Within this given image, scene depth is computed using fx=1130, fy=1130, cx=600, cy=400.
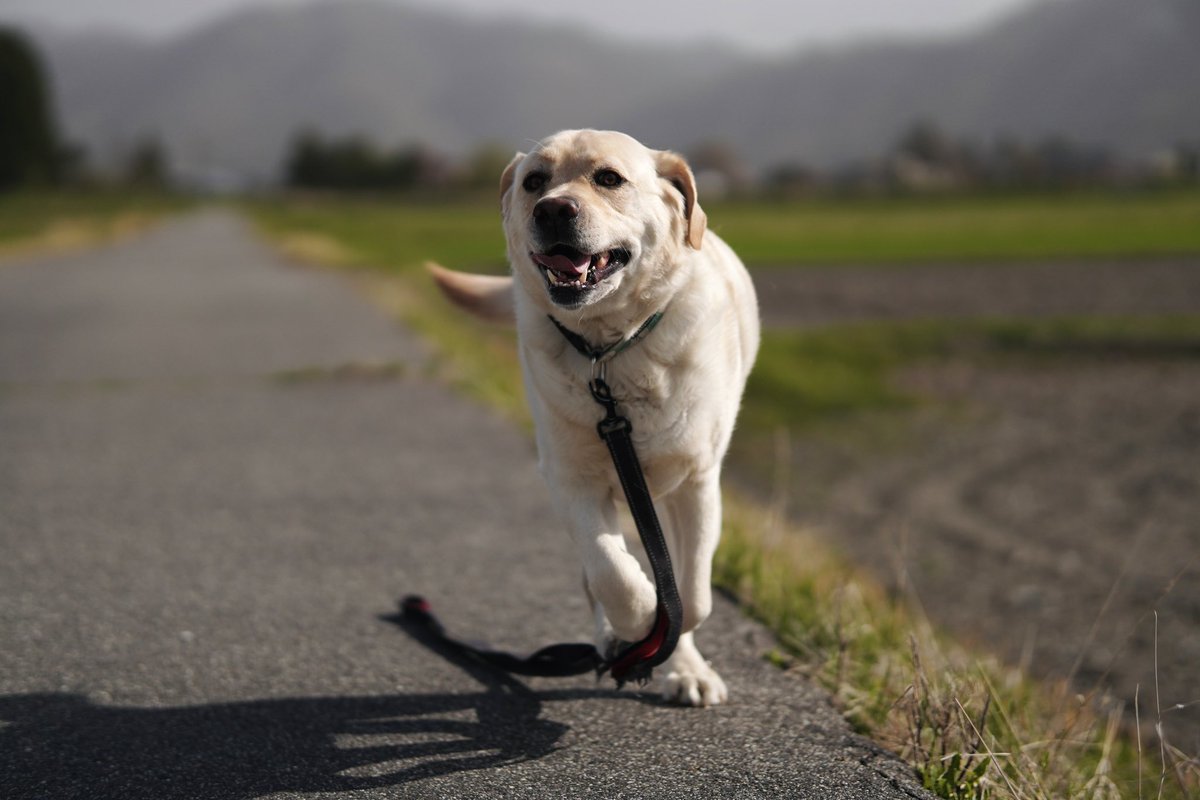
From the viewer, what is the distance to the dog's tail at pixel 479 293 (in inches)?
167

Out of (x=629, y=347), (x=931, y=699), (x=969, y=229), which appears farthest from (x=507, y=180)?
(x=969, y=229)

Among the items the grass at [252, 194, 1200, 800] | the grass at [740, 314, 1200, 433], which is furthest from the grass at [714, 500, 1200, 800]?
the grass at [740, 314, 1200, 433]

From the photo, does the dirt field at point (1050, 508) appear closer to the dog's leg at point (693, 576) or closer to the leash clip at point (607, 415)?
the dog's leg at point (693, 576)

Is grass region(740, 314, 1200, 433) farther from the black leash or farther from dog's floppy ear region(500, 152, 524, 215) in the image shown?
the black leash

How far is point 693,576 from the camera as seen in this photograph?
344cm

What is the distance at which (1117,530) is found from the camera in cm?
1016

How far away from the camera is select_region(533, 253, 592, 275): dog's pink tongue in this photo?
3074mm

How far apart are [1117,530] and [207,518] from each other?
7.95 m

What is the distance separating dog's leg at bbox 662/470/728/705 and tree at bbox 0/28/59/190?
282 ft

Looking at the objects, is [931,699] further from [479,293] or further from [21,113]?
[21,113]

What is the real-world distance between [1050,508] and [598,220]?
9.05 metres

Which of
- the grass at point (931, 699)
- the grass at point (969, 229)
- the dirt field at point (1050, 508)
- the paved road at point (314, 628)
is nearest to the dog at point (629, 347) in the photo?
the paved road at point (314, 628)

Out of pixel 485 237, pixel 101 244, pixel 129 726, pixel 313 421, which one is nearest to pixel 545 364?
pixel 129 726

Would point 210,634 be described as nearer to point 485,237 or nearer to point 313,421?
point 313,421
